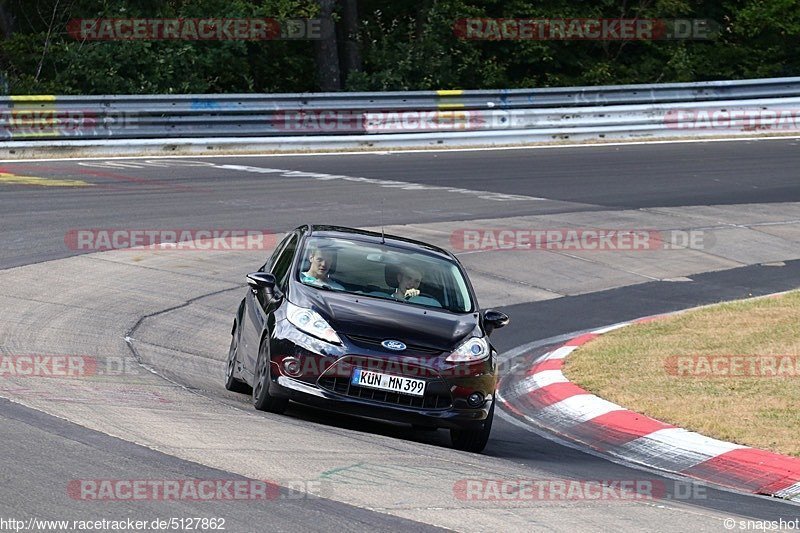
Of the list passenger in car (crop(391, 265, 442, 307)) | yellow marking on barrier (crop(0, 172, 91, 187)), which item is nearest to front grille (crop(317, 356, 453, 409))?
passenger in car (crop(391, 265, 442, 307))

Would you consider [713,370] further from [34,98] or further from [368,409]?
[34,98]

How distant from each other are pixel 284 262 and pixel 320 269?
1.88 ft

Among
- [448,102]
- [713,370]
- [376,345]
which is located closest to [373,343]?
[376,345]

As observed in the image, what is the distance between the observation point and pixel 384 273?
393 inches

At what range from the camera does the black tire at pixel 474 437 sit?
9062 millimetres

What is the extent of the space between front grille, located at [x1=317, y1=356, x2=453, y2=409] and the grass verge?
2.07 m

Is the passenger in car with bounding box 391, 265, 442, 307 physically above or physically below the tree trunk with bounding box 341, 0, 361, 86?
below

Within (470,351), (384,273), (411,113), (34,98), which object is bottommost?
(470,351)

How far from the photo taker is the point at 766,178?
23.8 meters

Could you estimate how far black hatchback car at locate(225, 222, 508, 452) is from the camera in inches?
348

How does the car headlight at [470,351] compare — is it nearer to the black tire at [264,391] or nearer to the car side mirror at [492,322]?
the car side mirror at [492,322]

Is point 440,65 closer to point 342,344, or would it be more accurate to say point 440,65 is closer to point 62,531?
point 342,344

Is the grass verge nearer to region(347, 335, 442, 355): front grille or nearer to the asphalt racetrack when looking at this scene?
the asphalt racetrack

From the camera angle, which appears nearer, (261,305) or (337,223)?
(261,305)
